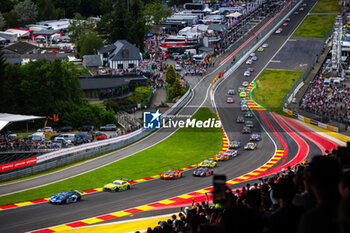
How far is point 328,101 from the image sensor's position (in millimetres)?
75375

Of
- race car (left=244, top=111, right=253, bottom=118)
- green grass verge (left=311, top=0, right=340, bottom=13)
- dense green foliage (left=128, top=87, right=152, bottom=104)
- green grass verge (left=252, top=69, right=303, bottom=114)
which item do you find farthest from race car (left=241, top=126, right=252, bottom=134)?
green grass verge (left=311, top=0, right=340, bottom=13)

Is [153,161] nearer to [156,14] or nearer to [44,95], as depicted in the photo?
[44,95]

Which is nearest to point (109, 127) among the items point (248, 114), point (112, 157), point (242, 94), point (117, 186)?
point (112, 157)

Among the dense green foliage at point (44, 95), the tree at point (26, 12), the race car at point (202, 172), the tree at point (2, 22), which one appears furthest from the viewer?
the tree at point (26, 12)

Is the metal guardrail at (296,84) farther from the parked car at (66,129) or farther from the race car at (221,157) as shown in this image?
the parked car at (66,129)

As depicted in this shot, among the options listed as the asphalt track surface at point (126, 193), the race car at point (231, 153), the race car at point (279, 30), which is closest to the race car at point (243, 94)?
the asphalt track surface at point (126, 193)

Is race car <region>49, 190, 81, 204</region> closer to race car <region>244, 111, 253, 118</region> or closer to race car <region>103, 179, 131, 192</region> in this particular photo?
race car <region>103, 179, 131, 192</region>

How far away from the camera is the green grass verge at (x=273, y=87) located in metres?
81.8

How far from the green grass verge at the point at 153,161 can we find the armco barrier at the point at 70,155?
3311 millimetres

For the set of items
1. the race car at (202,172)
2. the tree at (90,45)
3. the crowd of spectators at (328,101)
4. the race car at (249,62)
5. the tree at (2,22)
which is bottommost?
the crowd of spectators at (328,101)

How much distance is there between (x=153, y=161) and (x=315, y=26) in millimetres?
89094

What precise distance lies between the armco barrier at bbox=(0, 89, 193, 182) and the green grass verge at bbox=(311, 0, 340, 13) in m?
96.6

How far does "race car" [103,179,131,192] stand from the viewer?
43.2 m

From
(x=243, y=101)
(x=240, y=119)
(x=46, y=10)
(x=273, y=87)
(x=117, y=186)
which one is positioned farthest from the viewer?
(x=46, y=10)
